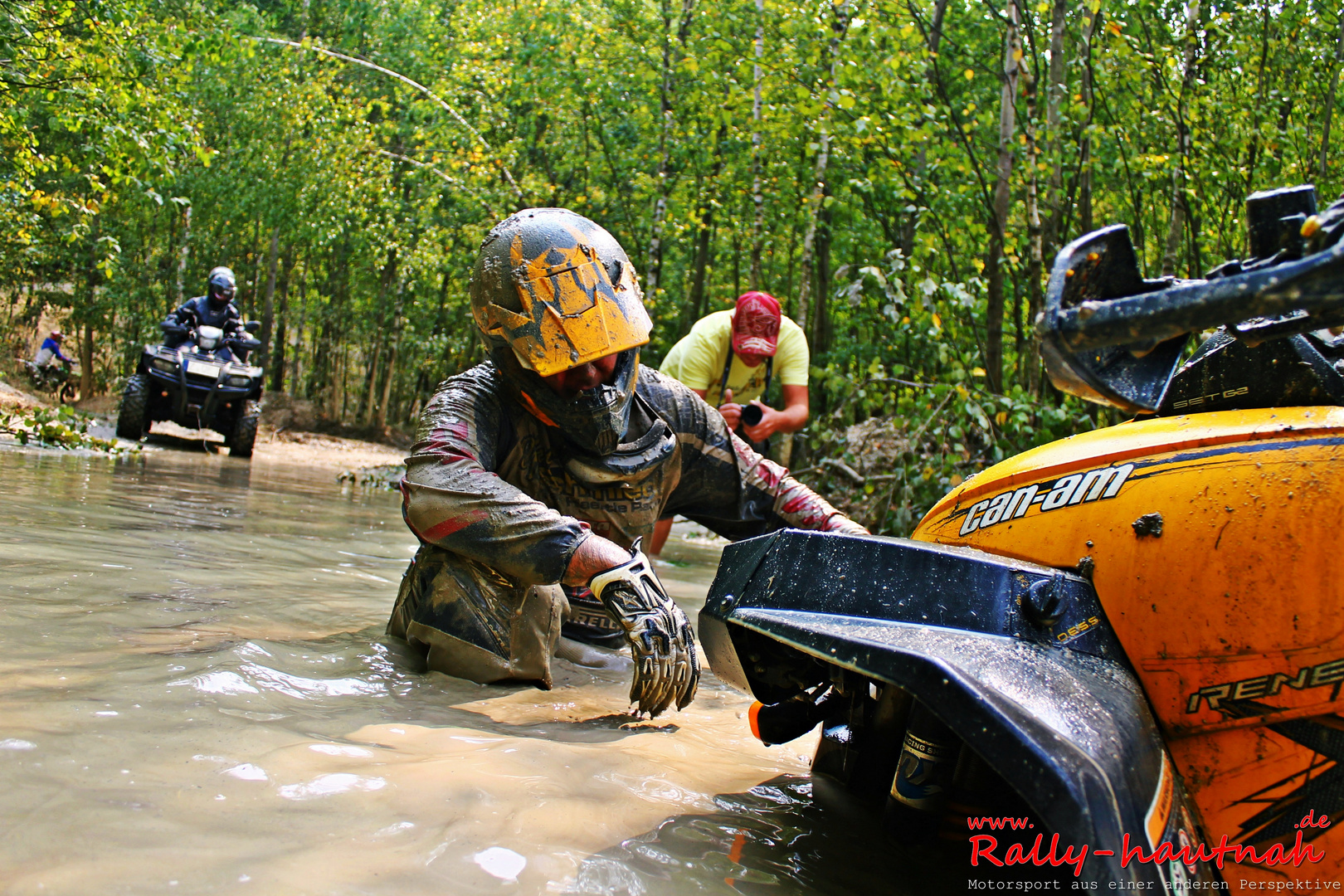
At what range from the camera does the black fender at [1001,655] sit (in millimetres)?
965

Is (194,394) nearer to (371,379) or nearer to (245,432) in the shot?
(245,432)

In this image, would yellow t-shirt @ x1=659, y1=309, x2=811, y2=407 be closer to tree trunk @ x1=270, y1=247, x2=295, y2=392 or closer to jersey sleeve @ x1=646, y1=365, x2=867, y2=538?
jersey sleeve @ x1=646, y1=365, x2=867, y2=538

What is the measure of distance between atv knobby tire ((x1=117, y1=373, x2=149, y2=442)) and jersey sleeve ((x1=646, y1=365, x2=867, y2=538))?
1001cm

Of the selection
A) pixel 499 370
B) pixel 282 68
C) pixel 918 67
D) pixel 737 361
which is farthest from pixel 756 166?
pixel 282 68

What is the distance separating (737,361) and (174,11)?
19.2 meters

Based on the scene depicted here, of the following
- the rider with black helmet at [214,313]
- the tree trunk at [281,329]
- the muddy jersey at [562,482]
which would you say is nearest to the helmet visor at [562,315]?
the muddy jersey at [562,482]

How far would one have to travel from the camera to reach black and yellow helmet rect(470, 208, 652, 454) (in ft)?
7.94

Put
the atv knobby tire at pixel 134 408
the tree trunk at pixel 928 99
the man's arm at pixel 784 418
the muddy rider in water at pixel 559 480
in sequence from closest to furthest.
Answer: the muddy rider in water at pixel 559 480 < the man's arm at pixel 784 418 < the tree trunk at pixel 928 99 < the atv knobby tire at pixel 134 408

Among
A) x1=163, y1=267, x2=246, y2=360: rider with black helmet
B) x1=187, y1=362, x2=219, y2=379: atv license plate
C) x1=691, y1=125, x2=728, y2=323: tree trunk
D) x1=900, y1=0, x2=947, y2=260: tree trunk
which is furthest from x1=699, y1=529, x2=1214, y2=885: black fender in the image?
x1=163, y1=267, x2=246, y2=360: rider with black helmet

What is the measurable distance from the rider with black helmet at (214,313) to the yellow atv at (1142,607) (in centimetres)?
1236

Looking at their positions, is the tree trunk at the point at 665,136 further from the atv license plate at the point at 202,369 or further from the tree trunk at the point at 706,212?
the atv license plate at the point at 202,369

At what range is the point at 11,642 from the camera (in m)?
2.12

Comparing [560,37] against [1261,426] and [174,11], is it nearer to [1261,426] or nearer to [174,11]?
[174,11]

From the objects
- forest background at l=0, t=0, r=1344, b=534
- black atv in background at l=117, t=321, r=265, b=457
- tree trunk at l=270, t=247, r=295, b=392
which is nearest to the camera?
forest background at l=0, t=0, r=1344, b=534
